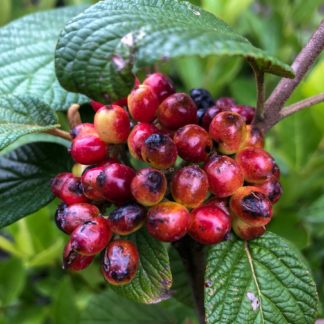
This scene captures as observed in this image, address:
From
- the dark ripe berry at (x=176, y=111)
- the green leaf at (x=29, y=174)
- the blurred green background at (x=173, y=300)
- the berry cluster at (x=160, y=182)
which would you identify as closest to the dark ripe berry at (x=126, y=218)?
the berry cluster at (x=160, y=182)

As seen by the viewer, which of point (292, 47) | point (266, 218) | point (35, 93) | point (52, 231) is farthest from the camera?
point (292, 47)

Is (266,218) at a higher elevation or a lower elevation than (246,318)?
higher

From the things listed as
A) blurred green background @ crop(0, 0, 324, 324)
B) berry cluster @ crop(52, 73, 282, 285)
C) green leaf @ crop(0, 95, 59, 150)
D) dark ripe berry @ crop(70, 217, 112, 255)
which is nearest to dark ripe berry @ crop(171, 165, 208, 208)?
berry cluster @ crop(52, 73, 282, 285)

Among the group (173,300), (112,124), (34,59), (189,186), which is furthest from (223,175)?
(173,300)

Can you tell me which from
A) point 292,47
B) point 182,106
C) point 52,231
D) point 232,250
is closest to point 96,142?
point 182,106

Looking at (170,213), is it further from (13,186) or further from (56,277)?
(56,277)

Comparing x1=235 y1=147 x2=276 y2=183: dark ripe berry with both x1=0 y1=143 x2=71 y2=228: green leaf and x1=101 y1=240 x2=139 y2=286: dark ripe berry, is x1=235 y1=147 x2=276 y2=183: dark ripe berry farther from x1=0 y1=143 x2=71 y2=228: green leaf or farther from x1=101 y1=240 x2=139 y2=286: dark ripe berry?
x1=0 y1=143 x2=71 y2=228: green leaf

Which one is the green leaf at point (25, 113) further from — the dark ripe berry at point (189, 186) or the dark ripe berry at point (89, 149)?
the dark ripe berry at point (189, 186)
